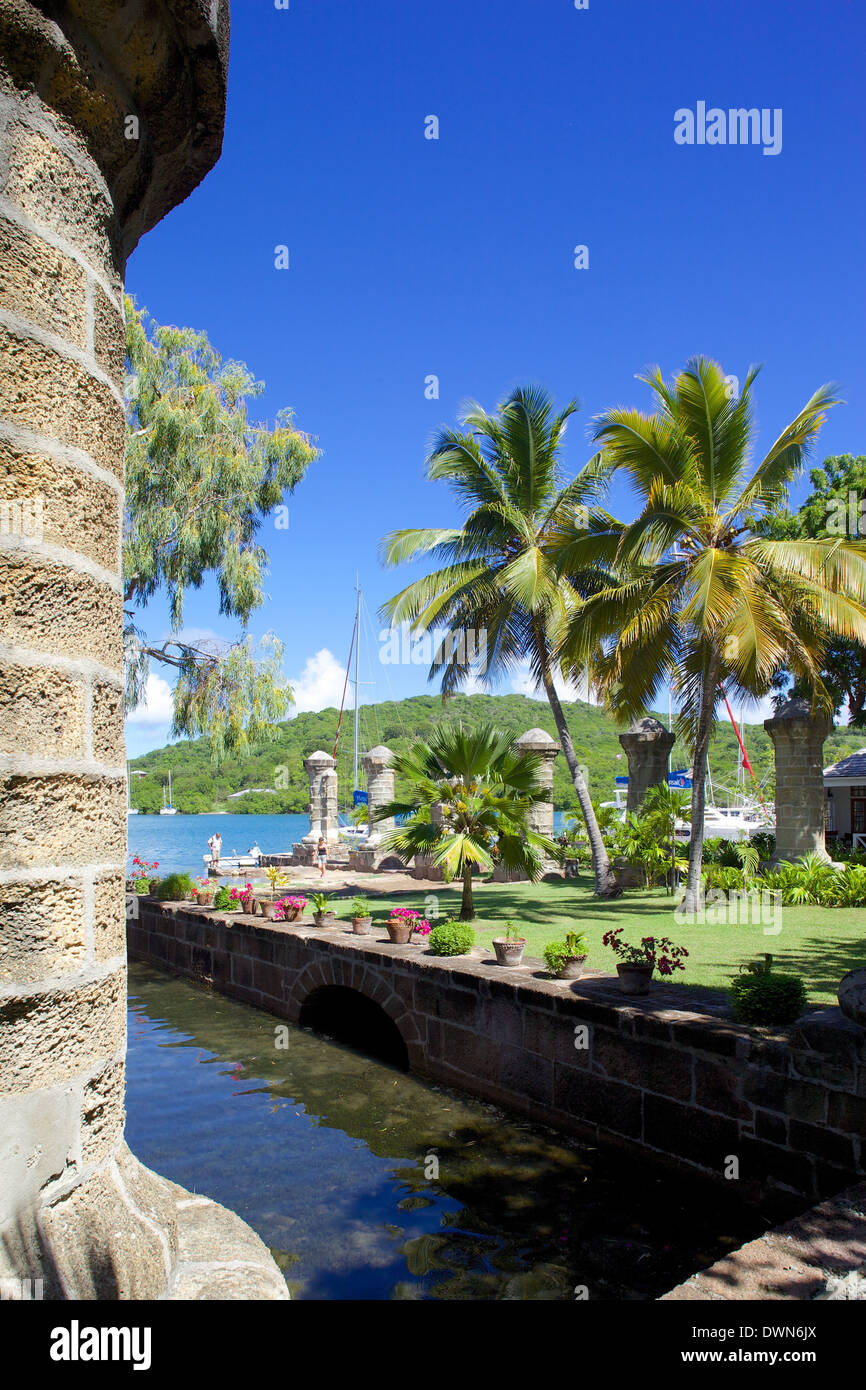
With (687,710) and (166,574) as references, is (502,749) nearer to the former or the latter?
(687,710)

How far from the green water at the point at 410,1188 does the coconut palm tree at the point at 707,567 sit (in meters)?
6.47

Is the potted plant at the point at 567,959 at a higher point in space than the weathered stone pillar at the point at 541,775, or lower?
lower

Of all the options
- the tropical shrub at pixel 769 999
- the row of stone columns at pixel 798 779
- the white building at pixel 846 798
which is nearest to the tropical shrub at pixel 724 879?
the row of stone columns at pixel 798 779

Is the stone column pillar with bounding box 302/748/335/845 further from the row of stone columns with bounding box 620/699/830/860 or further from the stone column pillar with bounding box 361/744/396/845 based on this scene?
the row of stone columns with bounding box 620/699/830/860

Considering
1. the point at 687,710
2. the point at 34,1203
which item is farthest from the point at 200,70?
the point at 687,710

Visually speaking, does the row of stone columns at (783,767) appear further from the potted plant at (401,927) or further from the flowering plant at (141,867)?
the potted plant at (401,927)

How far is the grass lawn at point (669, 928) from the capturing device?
30.7 ft

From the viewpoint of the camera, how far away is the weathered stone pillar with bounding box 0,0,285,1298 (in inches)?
63.4

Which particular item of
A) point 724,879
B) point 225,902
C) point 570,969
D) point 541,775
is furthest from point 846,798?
point 570,969

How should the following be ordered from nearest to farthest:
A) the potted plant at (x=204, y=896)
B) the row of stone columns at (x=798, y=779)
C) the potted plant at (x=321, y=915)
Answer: the potted plant at (x=321, y=915), the potted plant at (x=204, y=896), the row of stone columns at (x=798, y=779)

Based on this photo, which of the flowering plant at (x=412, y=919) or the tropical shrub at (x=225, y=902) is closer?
the flowering plant at (x=412, y=919)

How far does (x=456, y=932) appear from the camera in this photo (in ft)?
34.2

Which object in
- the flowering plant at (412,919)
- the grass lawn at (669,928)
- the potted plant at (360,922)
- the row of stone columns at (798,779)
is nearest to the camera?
the grass lawn at (669,928)

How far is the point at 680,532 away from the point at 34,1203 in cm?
1316
